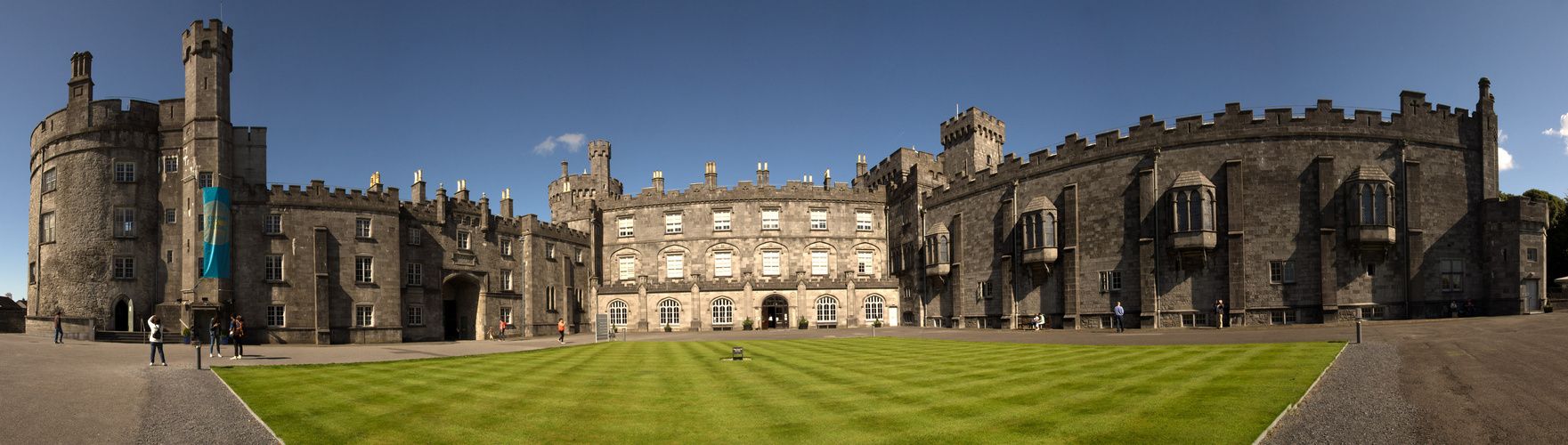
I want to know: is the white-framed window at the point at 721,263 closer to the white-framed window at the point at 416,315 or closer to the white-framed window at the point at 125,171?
the white-framed window at the point at 416,315

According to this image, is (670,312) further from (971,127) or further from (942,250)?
(971,127)

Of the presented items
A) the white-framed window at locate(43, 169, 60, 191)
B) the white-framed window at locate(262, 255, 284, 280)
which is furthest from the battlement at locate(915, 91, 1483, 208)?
the white-framed window at locate(43, 169, 60, 191)

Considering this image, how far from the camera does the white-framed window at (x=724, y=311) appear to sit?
185 ft

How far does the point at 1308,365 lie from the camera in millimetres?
15344

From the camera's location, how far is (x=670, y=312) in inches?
2245

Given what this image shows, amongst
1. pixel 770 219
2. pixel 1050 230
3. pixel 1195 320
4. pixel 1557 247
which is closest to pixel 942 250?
pixel 1050 230

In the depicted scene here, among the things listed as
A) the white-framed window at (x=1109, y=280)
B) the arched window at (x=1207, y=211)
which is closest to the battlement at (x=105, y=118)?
the white-framed window at (x=1109, y=280)

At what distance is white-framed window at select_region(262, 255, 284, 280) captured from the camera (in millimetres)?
41844

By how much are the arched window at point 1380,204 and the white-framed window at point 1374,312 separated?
395 cm

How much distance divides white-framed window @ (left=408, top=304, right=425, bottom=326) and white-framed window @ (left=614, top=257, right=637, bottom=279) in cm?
1625

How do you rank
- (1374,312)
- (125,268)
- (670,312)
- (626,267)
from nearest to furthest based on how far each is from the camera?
(1374,312) → (125,268) → (670,312) → (626,267)

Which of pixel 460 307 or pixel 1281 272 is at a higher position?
pixel 1281 272

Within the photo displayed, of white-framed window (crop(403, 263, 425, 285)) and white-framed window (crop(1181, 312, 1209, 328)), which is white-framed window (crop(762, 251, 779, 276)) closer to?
white-framed window (crop(403, 263, 425, 285))

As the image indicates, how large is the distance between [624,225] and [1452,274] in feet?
168
